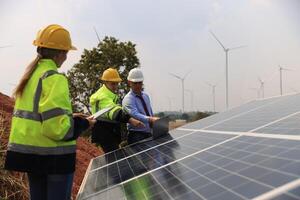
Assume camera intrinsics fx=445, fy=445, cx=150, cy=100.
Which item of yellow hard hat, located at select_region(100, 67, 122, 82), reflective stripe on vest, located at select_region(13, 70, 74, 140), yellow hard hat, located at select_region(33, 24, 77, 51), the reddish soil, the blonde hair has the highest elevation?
yellow hard hat, located at select_region(33, 24, 77, 51)

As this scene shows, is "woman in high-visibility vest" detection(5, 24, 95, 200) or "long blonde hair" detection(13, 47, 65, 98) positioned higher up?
"long blonde hair" detection(13, 47, 65, 98)

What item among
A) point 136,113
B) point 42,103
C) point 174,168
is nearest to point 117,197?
point 174,168

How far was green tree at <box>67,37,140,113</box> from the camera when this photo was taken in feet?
99.3

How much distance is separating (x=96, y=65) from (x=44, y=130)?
27.2m

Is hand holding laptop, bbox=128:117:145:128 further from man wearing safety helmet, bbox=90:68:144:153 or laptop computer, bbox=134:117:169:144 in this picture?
laptop computer, bbox=134:117:169:144

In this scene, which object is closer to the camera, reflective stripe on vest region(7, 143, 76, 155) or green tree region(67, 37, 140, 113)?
reflective stripe on vest region(7, 143, 76, 155)

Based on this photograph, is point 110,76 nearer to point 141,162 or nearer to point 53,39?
point 141,162

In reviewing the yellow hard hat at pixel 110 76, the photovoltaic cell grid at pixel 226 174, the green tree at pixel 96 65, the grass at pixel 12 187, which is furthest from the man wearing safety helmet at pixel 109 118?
the green tree at pixel 96 65

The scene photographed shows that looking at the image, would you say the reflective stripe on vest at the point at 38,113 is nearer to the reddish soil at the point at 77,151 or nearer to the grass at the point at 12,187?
the grass at the point at 12,187

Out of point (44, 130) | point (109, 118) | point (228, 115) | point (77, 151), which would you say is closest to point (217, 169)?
point (44, 130)

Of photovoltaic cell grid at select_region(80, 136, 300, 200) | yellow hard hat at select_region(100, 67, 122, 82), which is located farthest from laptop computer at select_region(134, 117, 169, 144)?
photovoltaic cell grid at select_region(80, 136, 300, 200)

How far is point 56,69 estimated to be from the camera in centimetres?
417

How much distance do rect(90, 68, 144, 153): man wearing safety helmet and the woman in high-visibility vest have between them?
3.28 meters

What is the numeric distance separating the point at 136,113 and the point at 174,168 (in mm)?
3359
